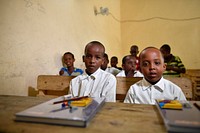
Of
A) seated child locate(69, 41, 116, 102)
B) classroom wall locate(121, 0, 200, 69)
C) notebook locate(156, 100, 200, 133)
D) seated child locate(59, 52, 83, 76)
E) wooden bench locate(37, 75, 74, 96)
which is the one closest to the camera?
notebook locate(156, 100, 200, 133)

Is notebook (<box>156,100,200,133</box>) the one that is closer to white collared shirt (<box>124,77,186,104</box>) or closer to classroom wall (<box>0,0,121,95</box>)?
white collared shirt (<box>124,77,186,104</box>)

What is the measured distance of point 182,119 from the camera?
40cm

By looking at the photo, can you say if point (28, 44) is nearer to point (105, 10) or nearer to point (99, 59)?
point (99, 59)

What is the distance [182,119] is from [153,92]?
575mm

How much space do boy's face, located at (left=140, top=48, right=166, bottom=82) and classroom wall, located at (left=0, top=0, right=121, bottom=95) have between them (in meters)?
1.15

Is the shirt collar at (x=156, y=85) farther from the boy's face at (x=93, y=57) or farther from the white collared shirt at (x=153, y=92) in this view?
the boy's face at (x=93, y=57)

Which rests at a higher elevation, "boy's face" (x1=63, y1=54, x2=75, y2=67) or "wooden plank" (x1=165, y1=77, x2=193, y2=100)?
"boy's face" (x1=63, y1=54, x2=75, y2=67)

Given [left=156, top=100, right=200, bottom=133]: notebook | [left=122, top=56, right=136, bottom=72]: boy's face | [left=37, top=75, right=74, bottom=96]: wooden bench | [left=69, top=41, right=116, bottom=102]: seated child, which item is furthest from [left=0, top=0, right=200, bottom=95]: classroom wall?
[left=156, top=100, right=200, bottom=133]: notebook

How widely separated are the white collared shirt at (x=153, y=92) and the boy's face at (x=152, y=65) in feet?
0.14

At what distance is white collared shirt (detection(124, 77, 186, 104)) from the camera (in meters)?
0.94

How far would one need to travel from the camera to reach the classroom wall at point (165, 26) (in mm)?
3709

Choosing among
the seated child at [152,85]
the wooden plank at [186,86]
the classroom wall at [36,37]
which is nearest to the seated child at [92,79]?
the seated child at [152,85]

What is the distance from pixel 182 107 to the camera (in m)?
0.51

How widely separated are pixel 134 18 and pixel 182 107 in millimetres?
3977
